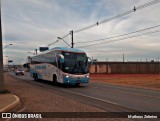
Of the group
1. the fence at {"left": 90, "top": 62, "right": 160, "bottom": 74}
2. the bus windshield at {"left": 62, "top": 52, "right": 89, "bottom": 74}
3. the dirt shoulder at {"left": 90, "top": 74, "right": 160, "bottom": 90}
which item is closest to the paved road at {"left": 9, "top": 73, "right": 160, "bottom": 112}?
the bus windshield at {"left": 62, "top": 52, "right": 89, "bottom": 74}

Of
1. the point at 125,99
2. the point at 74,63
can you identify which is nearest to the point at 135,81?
the point at 74,63

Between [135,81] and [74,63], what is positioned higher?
[74,63]

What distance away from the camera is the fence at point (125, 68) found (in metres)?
74.1

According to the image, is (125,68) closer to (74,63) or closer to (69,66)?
(74,63)

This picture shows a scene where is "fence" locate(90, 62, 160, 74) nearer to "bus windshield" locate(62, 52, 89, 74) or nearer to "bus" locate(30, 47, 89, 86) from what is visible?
"bus" locate(30, 47, 89, 86)

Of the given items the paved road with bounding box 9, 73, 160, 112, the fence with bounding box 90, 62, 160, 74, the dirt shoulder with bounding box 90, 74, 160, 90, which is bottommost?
the dirt shoulder with bounding box 90, 74, 160, 90

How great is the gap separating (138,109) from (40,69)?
22872mm

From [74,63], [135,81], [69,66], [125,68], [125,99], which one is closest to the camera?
[125,99]

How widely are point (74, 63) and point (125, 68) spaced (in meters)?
54.2

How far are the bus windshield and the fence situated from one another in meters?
46.8

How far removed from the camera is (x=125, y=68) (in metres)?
77.6

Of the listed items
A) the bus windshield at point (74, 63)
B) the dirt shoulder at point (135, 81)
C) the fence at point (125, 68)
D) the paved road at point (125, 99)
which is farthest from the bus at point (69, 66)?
the fence at point (125, 68)

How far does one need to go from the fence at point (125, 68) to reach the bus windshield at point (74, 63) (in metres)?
46.8

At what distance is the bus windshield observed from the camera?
24672 millimetres
